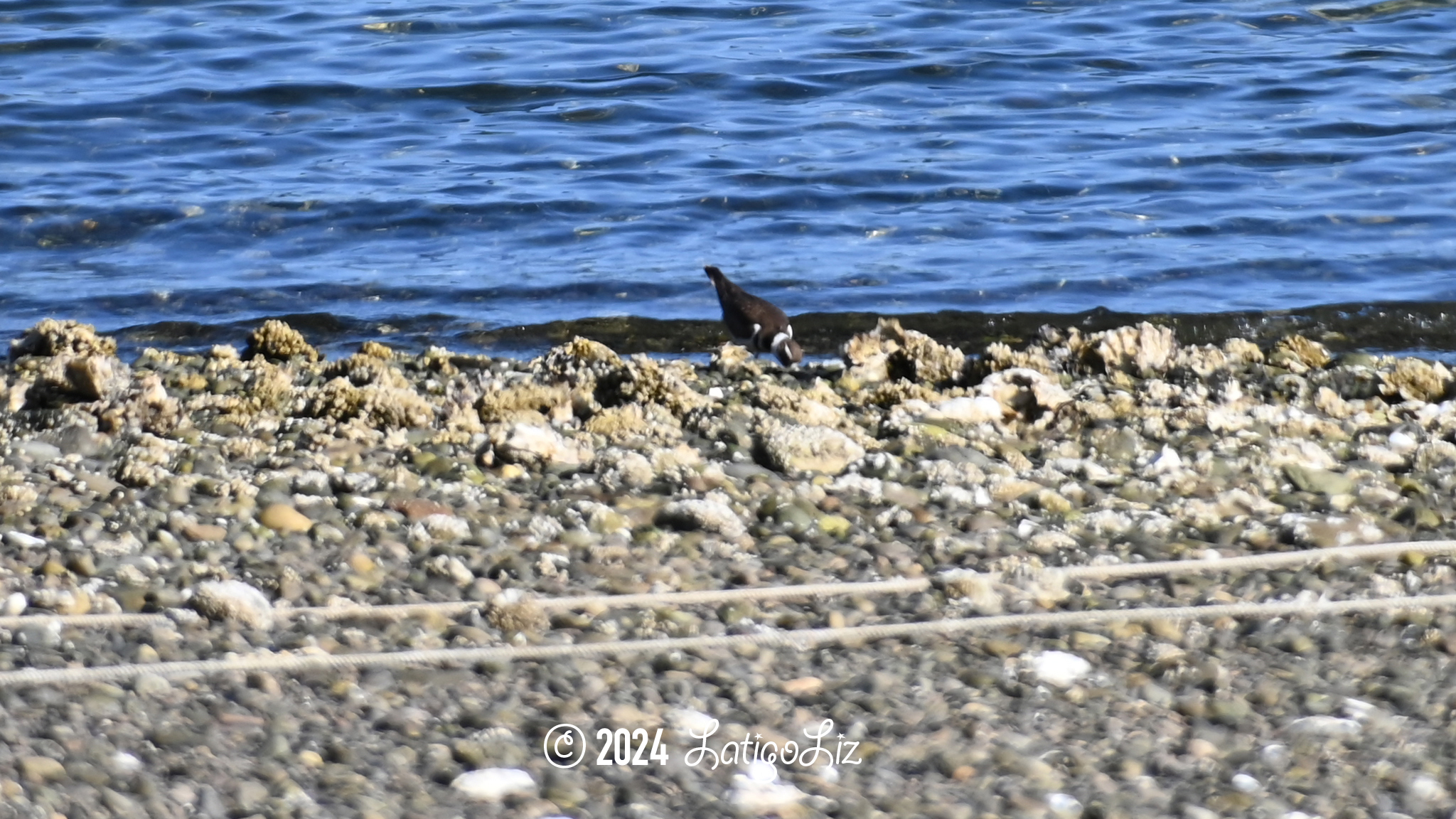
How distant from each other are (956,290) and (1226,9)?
8.69 meters

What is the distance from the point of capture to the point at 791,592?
153 inches

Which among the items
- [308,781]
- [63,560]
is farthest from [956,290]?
[308,781]

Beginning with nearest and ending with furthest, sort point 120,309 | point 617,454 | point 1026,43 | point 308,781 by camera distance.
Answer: point 308,781
point 617,454
point 120,309
point 1026,43

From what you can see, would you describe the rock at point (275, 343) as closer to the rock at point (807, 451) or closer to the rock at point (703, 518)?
the rock at point (807, 451)

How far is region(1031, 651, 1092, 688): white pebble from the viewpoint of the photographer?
359 cm

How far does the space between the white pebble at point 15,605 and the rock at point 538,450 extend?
5.12 feet

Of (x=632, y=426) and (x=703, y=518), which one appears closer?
(x=703, y=518)

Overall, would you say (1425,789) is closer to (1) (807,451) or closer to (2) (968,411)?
(1) (807,451)

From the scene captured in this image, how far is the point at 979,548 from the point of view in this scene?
4.34 metres

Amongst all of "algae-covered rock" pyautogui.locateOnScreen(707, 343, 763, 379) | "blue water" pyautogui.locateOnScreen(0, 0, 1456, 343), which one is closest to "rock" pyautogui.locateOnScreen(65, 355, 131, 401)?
"algae-covered rock" pyautogui.locateOnScreen(707, 343, 763, 379)

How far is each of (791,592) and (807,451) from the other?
44.4 inches

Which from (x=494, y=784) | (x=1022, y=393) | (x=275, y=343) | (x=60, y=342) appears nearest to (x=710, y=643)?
(x=494, y=784)

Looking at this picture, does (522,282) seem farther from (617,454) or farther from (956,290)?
(617,454)

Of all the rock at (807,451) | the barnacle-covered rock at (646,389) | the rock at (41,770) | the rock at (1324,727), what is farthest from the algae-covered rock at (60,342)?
the rock at (1324,727)
